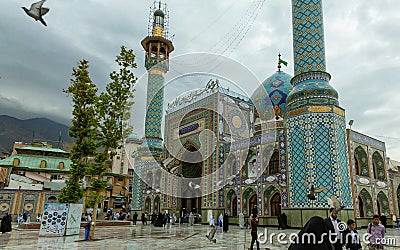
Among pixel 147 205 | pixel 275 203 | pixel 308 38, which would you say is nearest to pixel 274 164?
pixel 275 203

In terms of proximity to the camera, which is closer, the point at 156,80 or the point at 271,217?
the point at 271,217

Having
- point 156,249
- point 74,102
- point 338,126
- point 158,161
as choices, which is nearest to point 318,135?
point 338,126

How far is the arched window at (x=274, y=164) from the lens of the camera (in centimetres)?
1833

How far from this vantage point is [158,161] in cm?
2698

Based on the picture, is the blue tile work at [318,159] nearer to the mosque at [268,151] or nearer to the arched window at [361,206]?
the mosque at [268,151]

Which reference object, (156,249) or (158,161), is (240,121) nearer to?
(158,161)

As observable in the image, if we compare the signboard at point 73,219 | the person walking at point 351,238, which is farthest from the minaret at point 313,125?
the signboard at point 73,219

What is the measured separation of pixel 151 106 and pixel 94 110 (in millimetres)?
15920

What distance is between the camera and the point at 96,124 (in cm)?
1220

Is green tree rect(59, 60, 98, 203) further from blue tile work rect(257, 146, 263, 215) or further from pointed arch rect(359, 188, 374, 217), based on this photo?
pointed arch rect(359, 188, 374, 217)

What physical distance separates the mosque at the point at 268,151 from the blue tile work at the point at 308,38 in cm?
5

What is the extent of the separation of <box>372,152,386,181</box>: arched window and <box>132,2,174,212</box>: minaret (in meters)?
15.8

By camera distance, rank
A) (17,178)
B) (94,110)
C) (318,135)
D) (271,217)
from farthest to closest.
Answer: (17,178)
(271,217)
(318,135)
(94,110)

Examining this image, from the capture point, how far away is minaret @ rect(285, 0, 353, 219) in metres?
14.5
